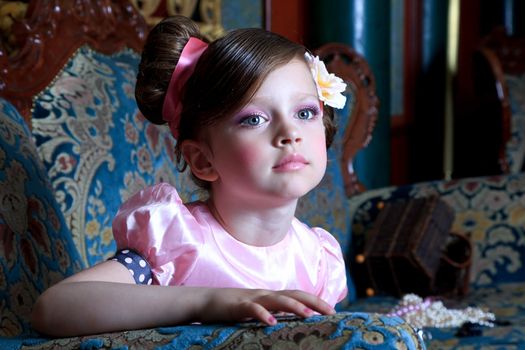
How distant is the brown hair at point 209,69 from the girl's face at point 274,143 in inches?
0.6

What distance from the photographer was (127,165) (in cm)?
182

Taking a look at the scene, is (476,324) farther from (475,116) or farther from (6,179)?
(475,116)

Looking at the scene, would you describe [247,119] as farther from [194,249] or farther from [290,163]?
[194,249]

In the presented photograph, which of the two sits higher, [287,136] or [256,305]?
[287,136]

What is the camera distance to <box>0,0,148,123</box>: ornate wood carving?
168cm

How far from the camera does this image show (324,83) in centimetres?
131

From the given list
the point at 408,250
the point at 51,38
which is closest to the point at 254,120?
the point at 51,38

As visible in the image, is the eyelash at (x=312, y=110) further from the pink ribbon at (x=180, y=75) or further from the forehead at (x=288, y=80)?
the pink ribbon at (x=180, y=75)

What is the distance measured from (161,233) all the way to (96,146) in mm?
598

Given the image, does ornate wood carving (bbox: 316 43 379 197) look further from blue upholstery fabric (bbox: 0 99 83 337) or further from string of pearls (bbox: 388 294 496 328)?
blue upholstery fabric (bbox: 0 99 83 337)

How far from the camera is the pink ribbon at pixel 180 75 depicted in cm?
124

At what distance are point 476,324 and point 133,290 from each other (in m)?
1.18

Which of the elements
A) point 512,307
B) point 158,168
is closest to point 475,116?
point 512,307

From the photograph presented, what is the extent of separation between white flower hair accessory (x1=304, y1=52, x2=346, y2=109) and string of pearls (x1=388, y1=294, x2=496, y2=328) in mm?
884
